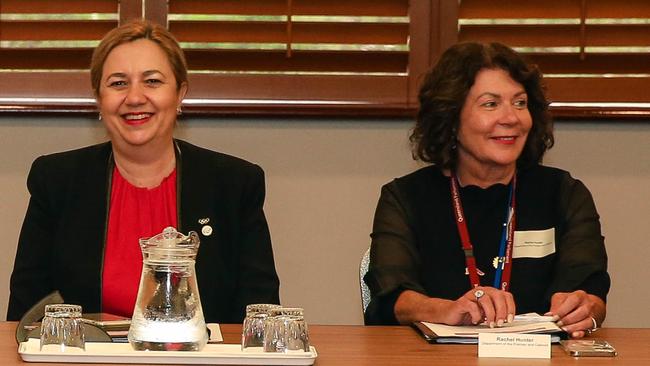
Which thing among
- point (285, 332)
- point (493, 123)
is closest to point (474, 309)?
point (285, 332)

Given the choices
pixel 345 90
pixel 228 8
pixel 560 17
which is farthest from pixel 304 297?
pixel 560 17

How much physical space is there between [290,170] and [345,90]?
0.37m

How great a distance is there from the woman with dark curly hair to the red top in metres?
0.61

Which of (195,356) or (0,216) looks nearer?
(195,356)

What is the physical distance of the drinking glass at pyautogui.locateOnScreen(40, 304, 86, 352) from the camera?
2.07 metres

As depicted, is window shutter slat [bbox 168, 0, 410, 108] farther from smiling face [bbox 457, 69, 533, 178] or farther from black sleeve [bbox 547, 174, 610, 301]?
black sleeve [bbox 547, 174, 610, 301]

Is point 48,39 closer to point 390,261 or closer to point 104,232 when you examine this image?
point 104,232

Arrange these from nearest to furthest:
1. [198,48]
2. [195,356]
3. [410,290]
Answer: [195,356] → [410,290] → [198,48]

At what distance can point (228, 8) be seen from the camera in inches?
→ 154

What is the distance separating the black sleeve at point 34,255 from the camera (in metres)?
3.03

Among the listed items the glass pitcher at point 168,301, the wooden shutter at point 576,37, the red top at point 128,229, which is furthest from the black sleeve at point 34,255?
the wooden shutter at point 576,37

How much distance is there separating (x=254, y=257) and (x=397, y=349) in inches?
35.5

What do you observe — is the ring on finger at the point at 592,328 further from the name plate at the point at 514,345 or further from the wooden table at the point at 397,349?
the name plate at the point at 514,345

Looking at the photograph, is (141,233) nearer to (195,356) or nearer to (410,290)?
(410,290)
